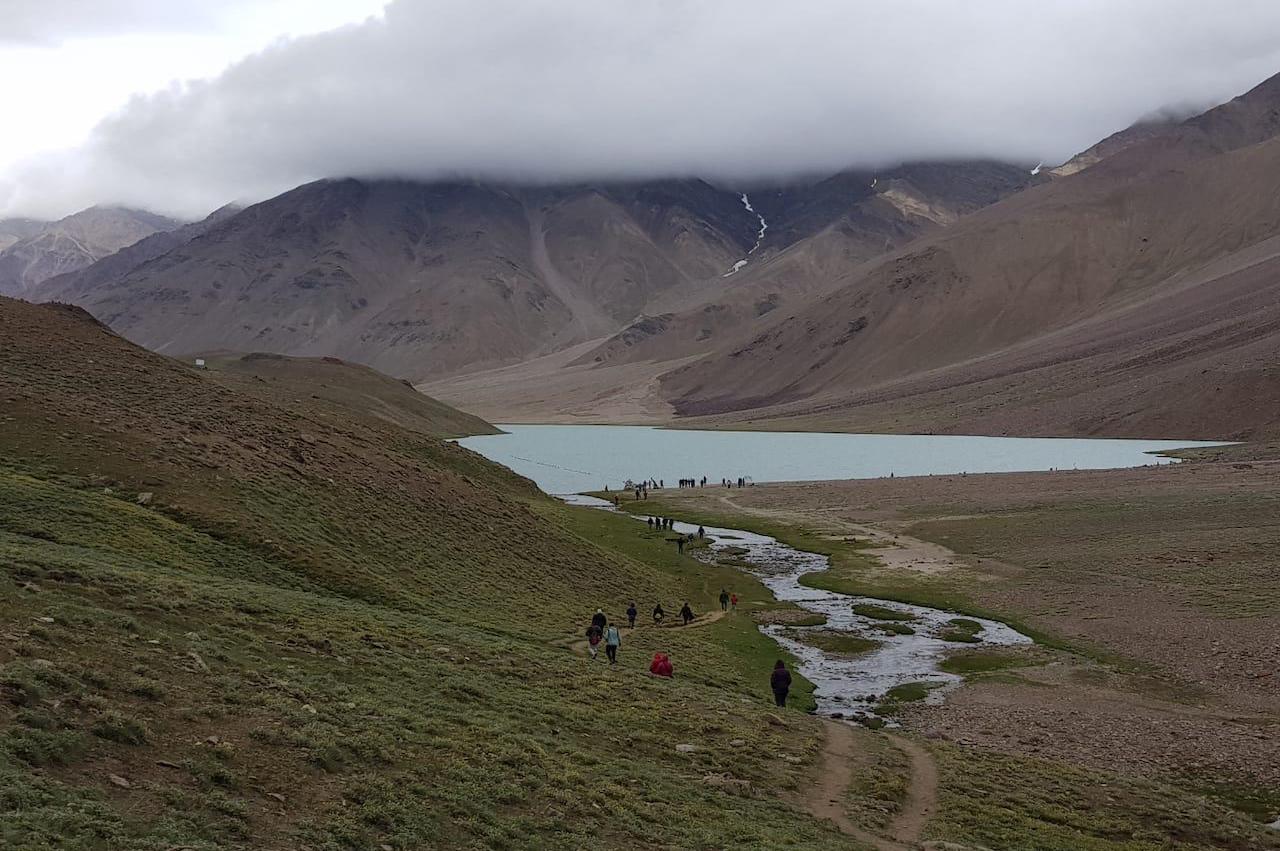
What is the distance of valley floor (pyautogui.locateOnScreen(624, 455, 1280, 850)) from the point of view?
80.4 ft

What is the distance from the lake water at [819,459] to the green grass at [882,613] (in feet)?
215

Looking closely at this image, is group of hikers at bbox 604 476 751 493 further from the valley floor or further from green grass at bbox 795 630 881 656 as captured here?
green grass at bbox 795 630 881 656

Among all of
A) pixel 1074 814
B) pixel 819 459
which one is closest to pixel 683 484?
pixel 819 459

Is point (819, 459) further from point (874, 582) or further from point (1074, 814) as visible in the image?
point (1074, 814)

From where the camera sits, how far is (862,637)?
48438 mm

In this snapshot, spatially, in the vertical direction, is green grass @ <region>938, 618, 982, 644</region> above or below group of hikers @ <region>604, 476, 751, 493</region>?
below

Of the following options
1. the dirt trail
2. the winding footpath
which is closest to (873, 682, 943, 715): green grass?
the winding footpath

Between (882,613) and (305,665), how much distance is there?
36.7 meters

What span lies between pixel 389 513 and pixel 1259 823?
127ft

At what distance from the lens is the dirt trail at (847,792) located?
21.1 metres

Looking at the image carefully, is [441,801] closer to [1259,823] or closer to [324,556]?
[1259,823]

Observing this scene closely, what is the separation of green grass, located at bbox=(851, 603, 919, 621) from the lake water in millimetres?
65638

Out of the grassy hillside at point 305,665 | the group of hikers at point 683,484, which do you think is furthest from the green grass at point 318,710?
the group of hikers at point 683,484

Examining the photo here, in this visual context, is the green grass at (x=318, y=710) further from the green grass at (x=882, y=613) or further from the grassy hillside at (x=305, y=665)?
the green grass at (x=882, y=613)
